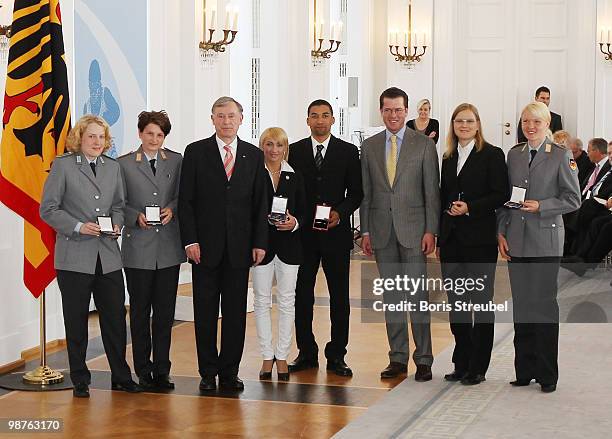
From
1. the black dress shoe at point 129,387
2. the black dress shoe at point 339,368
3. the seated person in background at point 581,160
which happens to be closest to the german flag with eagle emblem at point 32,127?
the black dress shoe at point 129,387

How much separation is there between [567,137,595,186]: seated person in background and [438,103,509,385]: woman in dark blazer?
648 centimetres

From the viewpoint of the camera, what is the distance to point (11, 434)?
5.57 metres

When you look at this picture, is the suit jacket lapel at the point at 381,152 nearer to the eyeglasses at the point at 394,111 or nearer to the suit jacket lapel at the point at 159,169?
the eyeglasses at the point at 394,111

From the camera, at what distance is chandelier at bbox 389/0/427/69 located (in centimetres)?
1658

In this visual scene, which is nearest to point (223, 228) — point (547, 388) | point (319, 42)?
point (547, 388)

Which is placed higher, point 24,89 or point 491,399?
point 24,89

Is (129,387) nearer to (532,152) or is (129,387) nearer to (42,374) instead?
(42,374)

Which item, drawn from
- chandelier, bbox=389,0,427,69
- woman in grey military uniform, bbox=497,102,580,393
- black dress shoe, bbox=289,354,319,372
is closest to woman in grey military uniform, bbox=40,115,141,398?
black dress shoe, bbox=289,354,319,372

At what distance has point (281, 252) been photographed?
22.4 feet

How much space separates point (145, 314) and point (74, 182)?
950mm

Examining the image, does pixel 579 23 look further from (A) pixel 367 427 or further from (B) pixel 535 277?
(A) pixel 367 427

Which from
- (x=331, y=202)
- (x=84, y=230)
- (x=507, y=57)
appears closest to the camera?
(x=84, y=230)

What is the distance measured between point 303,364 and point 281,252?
34.7 inches

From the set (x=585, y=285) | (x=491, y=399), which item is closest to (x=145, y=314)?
(x=491, y=399)
